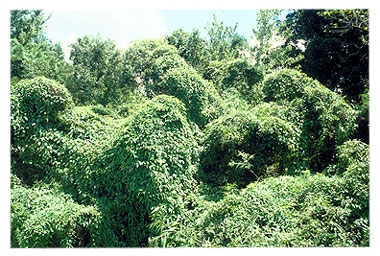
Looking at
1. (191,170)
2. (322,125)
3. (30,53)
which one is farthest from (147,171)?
(30,53)

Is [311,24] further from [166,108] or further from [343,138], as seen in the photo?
[166,108]

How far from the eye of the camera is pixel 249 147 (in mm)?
5238

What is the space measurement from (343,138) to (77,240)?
4.37 metres

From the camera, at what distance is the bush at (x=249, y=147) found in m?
5.08

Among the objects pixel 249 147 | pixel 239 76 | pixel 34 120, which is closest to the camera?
pixel 34 120

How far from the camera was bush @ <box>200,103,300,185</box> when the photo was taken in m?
5.08

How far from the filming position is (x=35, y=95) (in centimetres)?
479

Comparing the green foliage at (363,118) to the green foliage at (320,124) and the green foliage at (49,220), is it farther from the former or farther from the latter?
the green foliage at (49,220)

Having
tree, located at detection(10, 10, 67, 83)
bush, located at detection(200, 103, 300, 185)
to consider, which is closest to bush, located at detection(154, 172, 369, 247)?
bush, located at detection(200, 103, 300, 185)

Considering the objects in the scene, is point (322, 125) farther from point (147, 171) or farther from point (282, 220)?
point (147, 171)

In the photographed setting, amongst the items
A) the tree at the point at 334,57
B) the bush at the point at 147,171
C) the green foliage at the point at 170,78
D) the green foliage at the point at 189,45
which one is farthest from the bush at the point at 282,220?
the tree at the point at 334,57

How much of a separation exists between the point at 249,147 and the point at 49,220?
9.90 ft

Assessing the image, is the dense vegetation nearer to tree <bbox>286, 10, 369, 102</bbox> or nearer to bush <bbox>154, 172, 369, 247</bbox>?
bush <bbox>154, 172, 369, 247</bbox>
